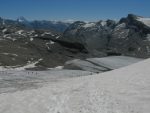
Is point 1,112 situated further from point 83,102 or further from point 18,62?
point 18,62

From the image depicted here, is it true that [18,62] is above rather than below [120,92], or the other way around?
below

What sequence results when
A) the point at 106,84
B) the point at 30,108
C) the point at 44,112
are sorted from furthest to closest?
1. the point at 106,84
2. the point at 30,108
3. the point at 44,112

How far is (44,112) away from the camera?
2175 cm

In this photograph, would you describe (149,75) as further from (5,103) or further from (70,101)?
(5,103)

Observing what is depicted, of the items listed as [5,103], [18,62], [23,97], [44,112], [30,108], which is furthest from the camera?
[18,62]

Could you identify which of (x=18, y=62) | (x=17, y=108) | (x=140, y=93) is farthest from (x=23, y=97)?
(x=18, y=62)

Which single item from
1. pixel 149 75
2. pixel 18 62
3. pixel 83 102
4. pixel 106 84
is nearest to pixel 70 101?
pixel 83 102

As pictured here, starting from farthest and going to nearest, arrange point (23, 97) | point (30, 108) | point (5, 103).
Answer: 1. point (23, 97)
2. point (5, 103)
3. point (30, 108)

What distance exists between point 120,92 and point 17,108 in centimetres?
878

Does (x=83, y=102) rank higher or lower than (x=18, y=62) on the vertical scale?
higher

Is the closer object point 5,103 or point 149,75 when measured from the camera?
point 5,103

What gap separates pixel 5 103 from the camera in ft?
83.0

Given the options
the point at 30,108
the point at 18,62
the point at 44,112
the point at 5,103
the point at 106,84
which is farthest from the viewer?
the point at 18,62

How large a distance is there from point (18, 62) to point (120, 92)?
11664cm
